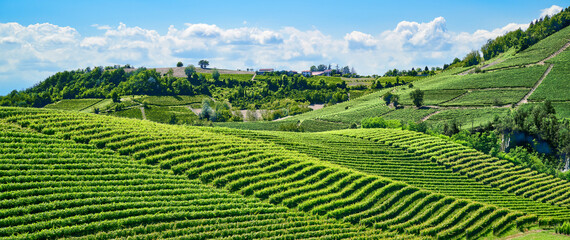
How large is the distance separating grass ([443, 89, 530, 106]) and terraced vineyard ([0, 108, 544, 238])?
80934 millimetres

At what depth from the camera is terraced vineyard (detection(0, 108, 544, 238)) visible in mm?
31859

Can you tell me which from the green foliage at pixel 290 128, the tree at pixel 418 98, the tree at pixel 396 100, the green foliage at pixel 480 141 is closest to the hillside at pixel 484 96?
the tree at pixel 396 100

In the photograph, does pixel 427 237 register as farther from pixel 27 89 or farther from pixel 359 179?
pixel 27 89

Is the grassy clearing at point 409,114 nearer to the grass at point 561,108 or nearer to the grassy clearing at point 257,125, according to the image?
the grass at point 561,108

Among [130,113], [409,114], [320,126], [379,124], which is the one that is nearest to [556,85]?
[409,114]

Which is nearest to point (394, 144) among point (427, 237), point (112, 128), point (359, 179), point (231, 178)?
point (359, 179)

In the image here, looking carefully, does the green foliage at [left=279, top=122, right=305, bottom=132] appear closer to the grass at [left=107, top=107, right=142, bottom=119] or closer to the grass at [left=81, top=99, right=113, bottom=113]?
the grass at [left=107, top=107, right=142, bottom=119]

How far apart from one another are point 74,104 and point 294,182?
145m

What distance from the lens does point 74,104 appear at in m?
A: 146

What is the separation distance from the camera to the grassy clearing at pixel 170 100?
490ft

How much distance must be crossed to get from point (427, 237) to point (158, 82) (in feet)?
526

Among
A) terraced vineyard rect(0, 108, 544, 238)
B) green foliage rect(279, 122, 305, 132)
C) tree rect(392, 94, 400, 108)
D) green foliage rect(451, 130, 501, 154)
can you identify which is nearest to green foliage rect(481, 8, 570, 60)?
tree rect(392, 94, 400, 108)

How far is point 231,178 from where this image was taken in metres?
33.9

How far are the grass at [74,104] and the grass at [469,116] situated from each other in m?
138
